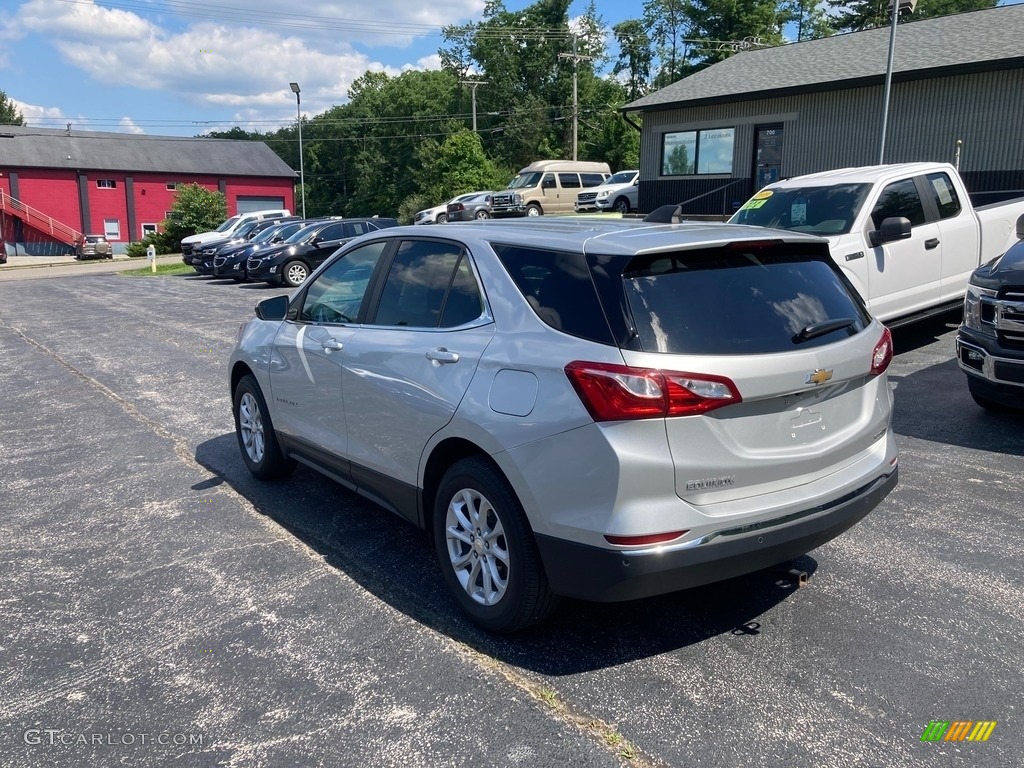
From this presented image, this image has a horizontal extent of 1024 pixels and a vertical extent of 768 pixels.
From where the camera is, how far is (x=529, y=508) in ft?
11.0

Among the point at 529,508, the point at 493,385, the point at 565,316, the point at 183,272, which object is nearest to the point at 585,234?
the point at 565,316

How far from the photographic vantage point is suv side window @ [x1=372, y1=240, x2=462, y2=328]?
414 cm

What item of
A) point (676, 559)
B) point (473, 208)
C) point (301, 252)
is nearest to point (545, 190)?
point (473, 208)

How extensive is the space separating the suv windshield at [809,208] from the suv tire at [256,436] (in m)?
5.93

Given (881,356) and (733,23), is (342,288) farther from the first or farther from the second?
(733,23)

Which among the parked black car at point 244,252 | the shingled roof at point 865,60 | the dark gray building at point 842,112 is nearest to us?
the dark gray building at point 842,112

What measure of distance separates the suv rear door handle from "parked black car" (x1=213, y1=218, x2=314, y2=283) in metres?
20.0

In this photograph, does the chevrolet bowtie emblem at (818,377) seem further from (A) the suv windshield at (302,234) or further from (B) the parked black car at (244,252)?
(B) the parked black car at (244,252)

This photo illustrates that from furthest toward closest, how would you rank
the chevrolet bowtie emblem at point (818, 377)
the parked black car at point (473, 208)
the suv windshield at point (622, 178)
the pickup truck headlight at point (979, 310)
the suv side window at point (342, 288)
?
the suv windshield at point (622, 178), the parked black car at point (473, 208), the pickup truck headlight at point (979, 310), the suv side window at point (342, 288), the chevrolet bowtie emblem at point (818, 377)

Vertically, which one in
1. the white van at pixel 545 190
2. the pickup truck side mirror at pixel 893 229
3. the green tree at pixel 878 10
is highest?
the green tree at pixel 878 10

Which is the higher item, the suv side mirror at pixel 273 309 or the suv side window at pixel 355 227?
the suv side window at pixel 355 227

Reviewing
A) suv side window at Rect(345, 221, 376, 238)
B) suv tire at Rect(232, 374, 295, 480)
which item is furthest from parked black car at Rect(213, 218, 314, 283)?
suv tire at Rect(232, 374, 295, 480)

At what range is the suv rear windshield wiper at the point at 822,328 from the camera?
3455mm

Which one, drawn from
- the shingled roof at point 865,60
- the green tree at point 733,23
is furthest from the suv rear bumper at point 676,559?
the green tree at point 733,23
